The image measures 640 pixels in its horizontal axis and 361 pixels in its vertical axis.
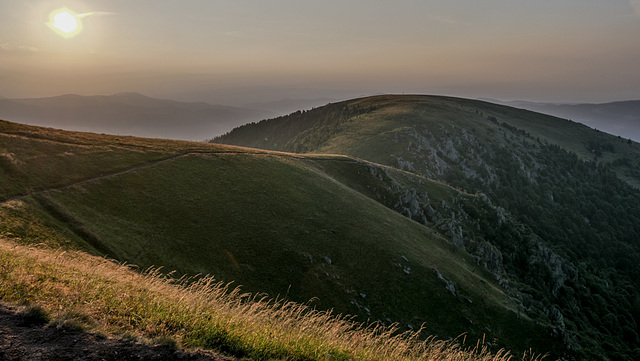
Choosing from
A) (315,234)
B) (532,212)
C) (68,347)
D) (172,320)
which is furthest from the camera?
(532,212)

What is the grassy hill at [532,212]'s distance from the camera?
6259 cm

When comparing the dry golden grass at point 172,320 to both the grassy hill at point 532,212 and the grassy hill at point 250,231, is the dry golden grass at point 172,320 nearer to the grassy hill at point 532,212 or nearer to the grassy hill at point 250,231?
the grassy hill at point 250,231

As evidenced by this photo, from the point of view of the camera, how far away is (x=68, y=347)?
6969 millimetres

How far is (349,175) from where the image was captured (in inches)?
2884

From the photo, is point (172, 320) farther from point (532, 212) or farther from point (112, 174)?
point (532, 212)

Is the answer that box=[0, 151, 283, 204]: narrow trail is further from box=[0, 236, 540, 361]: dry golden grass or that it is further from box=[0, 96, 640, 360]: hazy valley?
box=[0, 236, 540, 361]: dry golden grass

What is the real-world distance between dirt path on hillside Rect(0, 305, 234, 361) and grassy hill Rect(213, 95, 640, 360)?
2027 inches

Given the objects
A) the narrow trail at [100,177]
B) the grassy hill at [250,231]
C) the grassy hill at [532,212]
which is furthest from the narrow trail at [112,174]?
the grassy hill at [532,212]

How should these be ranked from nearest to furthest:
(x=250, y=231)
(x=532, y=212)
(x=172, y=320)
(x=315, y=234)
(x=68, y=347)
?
(x=68, y=347), (x=172, y=320), (x=250, y=231), (x=315, y=234), (x=532, y=212)

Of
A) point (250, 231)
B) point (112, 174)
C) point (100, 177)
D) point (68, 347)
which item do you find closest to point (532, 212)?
point (250, 231)

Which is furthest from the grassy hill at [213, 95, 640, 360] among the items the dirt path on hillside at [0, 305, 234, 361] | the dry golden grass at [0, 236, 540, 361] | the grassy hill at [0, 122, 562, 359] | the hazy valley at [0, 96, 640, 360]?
the dirt path on hillside at [0, 305, 234, 361]

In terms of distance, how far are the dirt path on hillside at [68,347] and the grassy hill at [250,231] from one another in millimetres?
20421

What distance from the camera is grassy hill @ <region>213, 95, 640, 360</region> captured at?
62.6 metres

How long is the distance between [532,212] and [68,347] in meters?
158
